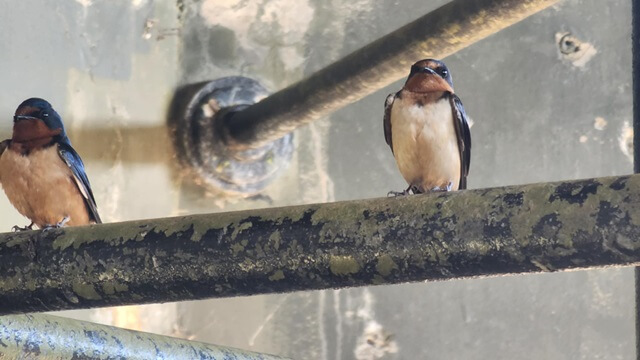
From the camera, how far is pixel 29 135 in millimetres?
2883

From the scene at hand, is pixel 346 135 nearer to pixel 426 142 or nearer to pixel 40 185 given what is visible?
pixel 426 142

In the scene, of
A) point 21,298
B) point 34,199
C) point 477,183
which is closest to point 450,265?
point 21,298

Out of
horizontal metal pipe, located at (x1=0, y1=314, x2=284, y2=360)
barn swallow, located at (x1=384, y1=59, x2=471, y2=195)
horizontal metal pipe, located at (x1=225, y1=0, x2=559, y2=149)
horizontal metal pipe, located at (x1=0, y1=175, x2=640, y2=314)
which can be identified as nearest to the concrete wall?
horizontal metal pipe, located at (x1=225, y1=0, x2=559, y2=149)

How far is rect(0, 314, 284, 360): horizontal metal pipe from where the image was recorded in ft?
6.60

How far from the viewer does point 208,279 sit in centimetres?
150

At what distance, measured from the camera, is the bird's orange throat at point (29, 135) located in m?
2.87

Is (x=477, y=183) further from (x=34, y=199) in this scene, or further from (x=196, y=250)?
(x=196, y=250)

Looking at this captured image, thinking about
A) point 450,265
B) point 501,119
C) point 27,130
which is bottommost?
point 450,265

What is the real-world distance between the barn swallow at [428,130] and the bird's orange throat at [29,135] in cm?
101

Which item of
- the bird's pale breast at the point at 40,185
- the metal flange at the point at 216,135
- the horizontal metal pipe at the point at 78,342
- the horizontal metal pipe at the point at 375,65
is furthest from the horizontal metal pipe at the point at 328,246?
the metal flange at the point at 216,135

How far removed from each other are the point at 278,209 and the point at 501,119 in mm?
3023

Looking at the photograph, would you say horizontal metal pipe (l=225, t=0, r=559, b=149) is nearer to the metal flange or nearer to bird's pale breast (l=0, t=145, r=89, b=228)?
the metal flange

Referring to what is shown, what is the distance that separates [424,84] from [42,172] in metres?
1.13

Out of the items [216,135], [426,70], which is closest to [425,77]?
[426,70]
